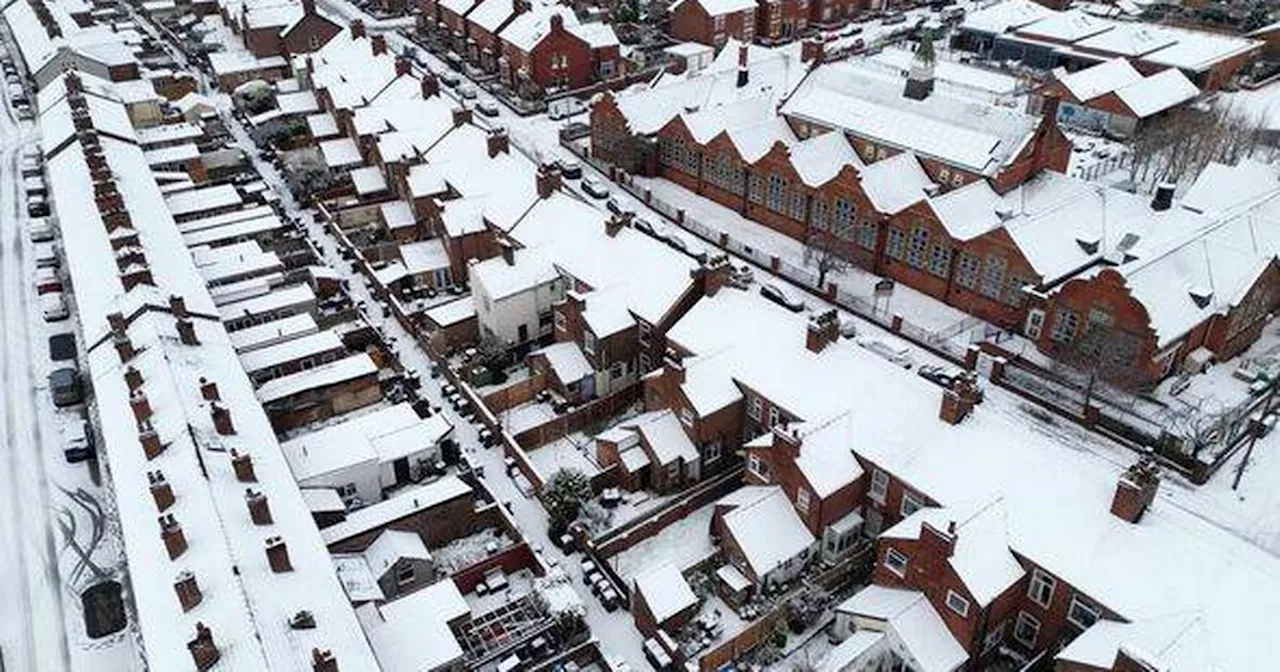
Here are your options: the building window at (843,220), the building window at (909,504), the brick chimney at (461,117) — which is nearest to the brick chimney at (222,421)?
the building window at (909,504)

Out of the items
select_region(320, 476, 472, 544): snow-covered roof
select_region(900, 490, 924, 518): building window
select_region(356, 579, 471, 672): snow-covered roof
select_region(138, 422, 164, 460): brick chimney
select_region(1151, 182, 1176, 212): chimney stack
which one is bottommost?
select_region(356, 579, 471, 672): snow-covered roof

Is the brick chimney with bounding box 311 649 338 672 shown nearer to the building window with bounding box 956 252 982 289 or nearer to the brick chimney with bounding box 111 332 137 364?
the brick chimney with bounding box 111 332 137 364

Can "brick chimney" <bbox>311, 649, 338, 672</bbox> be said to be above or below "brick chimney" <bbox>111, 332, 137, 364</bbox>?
below

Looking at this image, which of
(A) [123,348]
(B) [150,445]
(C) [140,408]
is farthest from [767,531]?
(A) [123,348]

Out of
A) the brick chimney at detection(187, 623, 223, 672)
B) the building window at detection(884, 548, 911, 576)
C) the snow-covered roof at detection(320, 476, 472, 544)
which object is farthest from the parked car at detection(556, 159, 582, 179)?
the brick chimney at detection(187, 623, 223, 672)

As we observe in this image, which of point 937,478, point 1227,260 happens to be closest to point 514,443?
point 937,478

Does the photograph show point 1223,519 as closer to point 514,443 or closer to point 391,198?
point 514,443

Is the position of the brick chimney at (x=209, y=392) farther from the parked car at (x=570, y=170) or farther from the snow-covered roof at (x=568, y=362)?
the parked car at (x=570, y=170)
